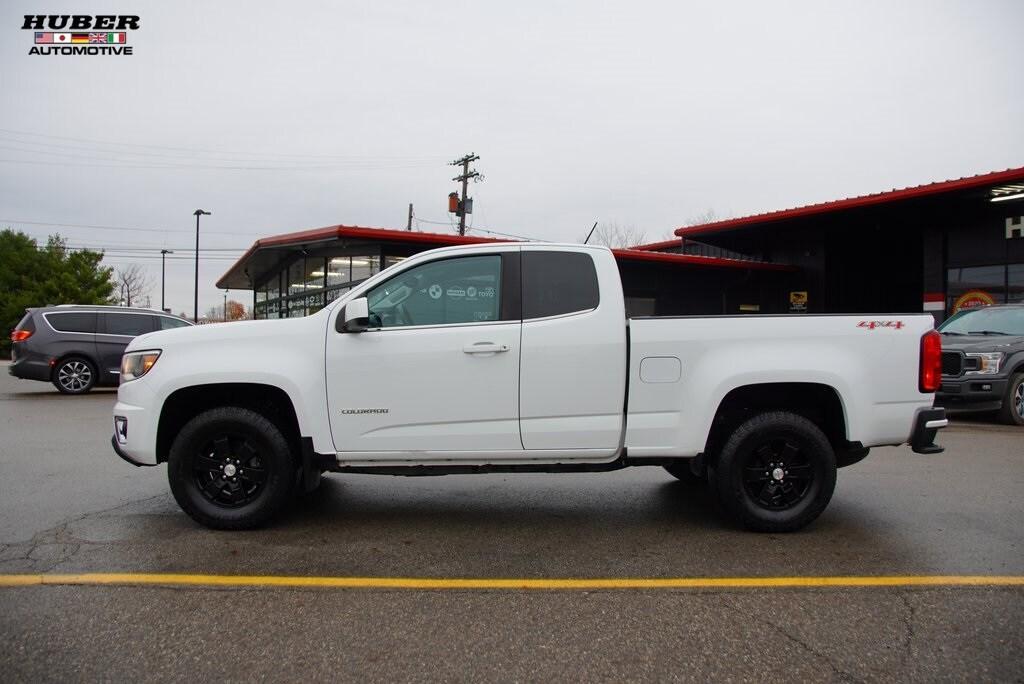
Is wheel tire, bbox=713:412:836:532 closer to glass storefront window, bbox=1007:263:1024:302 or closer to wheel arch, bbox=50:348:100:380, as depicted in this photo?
wheel arch, bbox=50:348:100:380

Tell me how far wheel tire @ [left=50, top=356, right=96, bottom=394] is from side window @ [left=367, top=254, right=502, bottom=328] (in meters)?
12.4

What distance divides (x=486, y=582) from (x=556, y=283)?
2.01 meters

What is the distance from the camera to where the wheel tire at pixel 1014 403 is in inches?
376

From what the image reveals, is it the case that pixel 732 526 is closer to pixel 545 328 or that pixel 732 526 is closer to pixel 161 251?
pixel 545 328

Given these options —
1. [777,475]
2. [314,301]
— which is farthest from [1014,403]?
[314,301]

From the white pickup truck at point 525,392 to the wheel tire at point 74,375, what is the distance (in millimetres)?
11407

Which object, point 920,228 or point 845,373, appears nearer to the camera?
point 845,373

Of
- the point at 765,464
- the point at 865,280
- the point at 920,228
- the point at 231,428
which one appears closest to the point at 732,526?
the point at 765,464

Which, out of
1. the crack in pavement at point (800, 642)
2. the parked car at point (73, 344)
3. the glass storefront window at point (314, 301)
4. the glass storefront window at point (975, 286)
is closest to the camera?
the crack in pavement at point (800, 642)

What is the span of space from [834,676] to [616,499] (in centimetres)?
283

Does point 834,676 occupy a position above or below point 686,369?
below

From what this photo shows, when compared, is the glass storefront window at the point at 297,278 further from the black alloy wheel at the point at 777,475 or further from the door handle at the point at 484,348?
the black alloy wheel at the point at 777,475

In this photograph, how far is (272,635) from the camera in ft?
9.93

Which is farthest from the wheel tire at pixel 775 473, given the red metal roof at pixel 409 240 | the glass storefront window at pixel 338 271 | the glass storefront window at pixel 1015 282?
the glass storefront window at pixel 338 271
